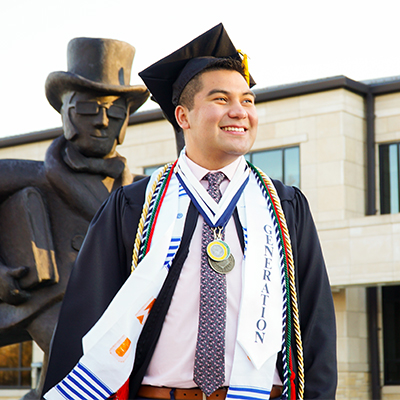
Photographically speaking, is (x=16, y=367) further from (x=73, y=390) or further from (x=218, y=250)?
(x=218, y=250)

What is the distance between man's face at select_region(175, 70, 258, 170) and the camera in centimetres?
313

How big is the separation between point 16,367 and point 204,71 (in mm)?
28451

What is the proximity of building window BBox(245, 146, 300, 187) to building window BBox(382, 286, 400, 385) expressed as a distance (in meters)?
4.20

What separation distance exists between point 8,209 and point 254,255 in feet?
11.5

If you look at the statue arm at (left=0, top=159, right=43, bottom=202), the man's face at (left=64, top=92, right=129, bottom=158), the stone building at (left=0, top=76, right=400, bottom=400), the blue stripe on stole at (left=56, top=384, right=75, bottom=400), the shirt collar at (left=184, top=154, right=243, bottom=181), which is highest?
the stone building at (left=0, top=76, right=400, bottom=400)

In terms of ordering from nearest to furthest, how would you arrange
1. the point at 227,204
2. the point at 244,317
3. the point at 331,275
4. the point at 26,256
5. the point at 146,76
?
the point at 244,317 → the point at 227,204 → the point at 146,76 → the point at 26,256 → the point at 331,275

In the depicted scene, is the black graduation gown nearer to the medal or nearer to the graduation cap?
the medal

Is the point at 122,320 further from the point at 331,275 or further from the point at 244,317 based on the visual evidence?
the point at 331,275

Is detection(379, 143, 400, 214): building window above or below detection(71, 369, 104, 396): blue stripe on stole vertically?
above

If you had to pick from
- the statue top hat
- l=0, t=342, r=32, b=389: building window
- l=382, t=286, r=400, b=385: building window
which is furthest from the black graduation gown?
l=0, t=342, r=32, b=389: building window

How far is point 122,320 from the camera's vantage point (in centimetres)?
295

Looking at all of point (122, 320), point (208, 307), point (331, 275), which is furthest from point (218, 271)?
point (331, 275)

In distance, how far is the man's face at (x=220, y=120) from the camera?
3133mm

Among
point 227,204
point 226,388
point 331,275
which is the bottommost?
point 226,388
